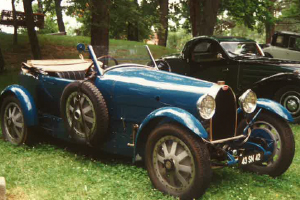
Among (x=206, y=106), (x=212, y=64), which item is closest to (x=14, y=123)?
(x=206, y=106)

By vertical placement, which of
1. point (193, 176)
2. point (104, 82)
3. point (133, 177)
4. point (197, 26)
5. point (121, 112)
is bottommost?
point (133, 177)

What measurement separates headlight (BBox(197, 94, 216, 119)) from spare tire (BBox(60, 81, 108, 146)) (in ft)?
4.51

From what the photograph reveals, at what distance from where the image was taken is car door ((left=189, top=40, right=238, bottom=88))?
8.75m

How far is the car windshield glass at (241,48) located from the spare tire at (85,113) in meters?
4.73

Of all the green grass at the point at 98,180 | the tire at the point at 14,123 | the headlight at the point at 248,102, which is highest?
the headlight at the point at 248,102

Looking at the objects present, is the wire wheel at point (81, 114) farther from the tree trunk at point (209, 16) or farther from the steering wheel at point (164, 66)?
the tree trunk at point (209, 16)

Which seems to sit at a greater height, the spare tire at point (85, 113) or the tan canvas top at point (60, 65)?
the tan canvas top at point (60, 65)

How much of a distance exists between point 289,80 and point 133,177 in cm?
489

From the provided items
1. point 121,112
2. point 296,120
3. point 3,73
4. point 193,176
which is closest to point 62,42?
point 3,73

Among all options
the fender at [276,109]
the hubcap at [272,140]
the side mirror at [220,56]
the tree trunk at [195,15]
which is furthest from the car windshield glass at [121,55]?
the tree trunk at [195,15]

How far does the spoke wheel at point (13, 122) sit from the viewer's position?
6.11m

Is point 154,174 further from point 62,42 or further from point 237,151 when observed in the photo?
point 62,42

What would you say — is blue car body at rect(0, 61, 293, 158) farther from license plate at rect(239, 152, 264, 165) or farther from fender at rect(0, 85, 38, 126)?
license plate at rect(239, 152, 264, 165)

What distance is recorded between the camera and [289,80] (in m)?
8.20
